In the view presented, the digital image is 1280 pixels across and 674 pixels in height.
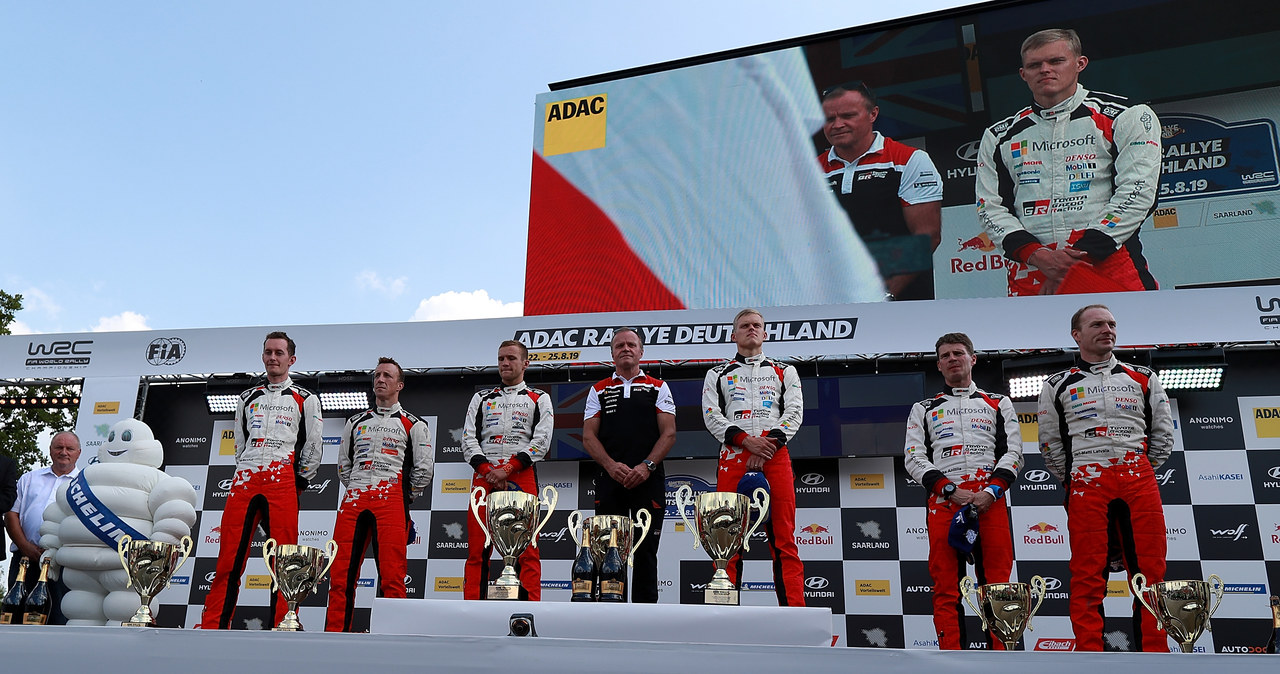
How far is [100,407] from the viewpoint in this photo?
582cm

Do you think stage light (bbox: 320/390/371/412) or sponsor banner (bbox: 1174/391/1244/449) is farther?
stage light (bbox: 320/390/371/412)

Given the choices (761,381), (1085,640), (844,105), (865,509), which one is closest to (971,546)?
(1085,640)

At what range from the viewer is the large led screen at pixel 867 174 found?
259 inches

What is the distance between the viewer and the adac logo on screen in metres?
8.44


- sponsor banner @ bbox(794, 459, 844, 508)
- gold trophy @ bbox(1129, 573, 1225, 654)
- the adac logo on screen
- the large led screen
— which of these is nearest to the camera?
gold trophy @ bbox(1129, 573, 1225, 654)

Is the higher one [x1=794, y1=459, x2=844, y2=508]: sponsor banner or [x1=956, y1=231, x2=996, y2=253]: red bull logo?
[x1=956, y1=231, x2=996, y2=253]: red bull logo

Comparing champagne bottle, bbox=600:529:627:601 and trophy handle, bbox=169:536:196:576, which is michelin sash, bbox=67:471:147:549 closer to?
trophy handle, bbox=169:536:196:576

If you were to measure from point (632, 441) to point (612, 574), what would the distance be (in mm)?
1757

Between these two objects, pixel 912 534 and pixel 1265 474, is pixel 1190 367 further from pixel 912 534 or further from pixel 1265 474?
pixel 912 534

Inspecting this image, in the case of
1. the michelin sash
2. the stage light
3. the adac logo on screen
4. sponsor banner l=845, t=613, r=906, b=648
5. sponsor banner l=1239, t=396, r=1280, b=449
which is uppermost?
the adac logo on screen

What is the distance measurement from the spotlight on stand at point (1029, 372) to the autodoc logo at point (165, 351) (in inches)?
202

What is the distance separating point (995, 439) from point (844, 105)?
15.2 ft

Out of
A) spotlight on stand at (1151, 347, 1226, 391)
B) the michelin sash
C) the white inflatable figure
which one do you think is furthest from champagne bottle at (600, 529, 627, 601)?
spotlight on stand at (1151, 347, 1226, 391)

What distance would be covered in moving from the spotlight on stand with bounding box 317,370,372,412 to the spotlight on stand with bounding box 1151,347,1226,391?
4.63 metres
